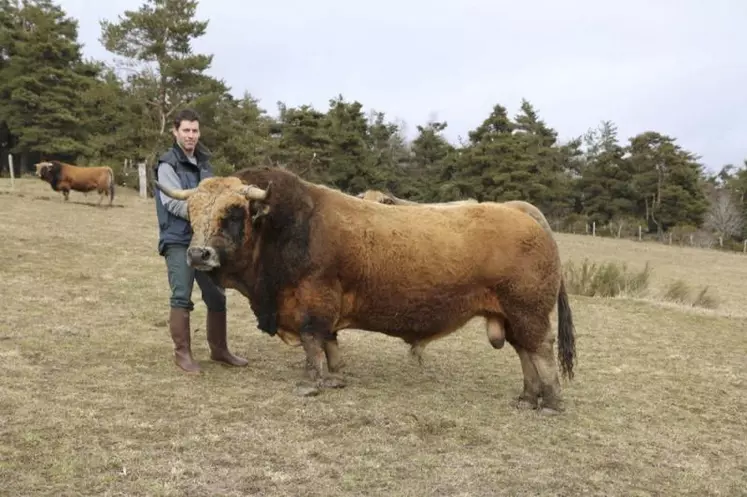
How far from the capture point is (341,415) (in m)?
5.09

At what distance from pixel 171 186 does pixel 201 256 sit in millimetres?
1161

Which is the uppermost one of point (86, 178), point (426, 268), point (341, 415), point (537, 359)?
point (86, 178)

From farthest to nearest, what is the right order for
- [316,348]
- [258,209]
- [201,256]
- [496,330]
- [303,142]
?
[303,142], [496,330], [316,348], [258,209], [201,256]

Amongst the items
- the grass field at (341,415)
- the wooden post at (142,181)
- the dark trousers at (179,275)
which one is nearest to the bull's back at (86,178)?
the wooden post at (142,181)

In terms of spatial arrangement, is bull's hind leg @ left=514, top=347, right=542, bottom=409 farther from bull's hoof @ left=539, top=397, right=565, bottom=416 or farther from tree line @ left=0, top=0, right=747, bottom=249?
tree line @ left=0, top=0, right=747, bottom=249

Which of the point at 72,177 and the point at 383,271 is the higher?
the point at 72,177

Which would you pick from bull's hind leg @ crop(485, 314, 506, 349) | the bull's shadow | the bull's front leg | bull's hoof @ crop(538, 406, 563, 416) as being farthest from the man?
the bull's shadow

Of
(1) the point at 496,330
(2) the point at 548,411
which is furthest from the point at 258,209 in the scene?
(2) the point at 548,411

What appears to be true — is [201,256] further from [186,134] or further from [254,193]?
[186,134]

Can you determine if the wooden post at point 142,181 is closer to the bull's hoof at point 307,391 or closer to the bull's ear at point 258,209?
the bull's ear at point 258,209

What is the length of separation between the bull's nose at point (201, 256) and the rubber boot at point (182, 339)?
1194mm

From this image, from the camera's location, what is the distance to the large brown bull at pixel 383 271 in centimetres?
546

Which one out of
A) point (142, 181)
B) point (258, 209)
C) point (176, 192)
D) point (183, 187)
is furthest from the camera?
point (142, 181)

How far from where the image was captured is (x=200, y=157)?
6242 mm
